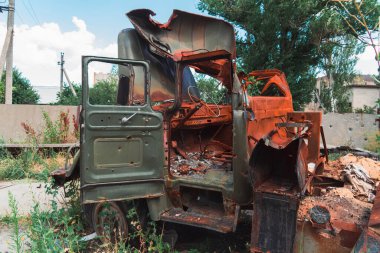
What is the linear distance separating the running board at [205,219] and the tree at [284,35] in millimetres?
10358

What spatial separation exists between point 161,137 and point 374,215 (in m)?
2.18

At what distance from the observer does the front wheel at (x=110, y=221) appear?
3.74 meters

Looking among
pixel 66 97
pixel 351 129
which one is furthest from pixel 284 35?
pixel 66 97

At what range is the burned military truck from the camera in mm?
2824

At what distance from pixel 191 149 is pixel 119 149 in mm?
1510

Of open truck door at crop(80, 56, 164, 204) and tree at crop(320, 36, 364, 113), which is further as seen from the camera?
tree at crop(320, 36, 364, 113)

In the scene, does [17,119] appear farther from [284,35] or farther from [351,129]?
[351,129]

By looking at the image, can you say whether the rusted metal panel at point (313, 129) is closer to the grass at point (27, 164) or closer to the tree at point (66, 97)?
the grass at point (27, 164)

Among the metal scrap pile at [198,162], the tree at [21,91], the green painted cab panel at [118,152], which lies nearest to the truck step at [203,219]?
the metal scrap pile at [198,162]

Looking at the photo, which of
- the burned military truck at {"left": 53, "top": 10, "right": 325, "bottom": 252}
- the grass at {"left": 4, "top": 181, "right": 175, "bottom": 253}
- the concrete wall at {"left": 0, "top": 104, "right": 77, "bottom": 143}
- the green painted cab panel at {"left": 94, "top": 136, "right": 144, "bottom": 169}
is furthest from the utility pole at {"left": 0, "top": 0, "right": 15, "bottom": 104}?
the green painted cab panel at {"left": 94, "top": 136, "right": 144, "bottom": 169}

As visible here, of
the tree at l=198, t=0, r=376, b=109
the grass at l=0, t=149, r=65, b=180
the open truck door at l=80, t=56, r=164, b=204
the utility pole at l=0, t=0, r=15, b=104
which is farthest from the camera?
the utility pole at l=0, t=0, r=15, b=104

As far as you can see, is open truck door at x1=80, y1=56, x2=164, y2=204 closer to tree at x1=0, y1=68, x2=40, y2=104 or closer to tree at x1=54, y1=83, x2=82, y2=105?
tree at x1=54, y1=83, x2=82, y2=105

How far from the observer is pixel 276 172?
3.21 metres

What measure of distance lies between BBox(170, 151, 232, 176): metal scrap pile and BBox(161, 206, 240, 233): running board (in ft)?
1.52
